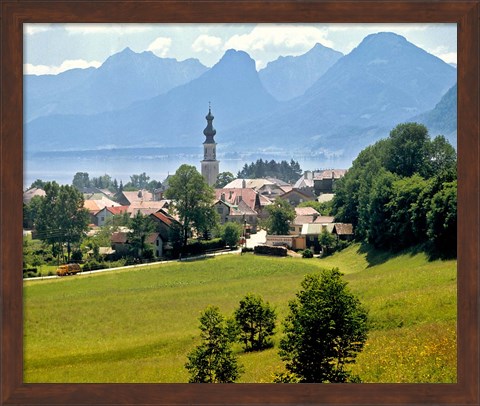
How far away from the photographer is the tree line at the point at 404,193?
6.91 m

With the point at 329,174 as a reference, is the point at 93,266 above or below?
below

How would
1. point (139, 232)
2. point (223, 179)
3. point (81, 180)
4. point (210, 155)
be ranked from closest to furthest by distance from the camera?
point (210, 155) < point (81, 180) < point (223, 179) < point (139, 232)

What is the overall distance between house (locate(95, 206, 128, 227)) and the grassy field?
0.58m

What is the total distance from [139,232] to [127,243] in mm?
195

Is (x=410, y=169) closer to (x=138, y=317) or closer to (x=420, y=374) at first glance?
(x=138, y=317)

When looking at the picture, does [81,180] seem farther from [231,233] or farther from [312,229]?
[312,229]

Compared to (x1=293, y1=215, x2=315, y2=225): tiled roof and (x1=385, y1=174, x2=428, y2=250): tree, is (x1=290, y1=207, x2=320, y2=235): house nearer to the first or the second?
(x1=293, y1=215, x2=315, y2=225): tiled roof

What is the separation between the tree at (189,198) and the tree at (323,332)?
205 centimetres

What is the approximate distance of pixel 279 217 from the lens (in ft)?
19.3

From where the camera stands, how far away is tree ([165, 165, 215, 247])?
522 cm

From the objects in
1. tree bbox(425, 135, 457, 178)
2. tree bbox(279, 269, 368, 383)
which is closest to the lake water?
tree bbox(279, 269, 368, 383)

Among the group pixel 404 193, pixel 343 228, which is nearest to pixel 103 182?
pixel 343 228

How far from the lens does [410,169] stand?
8.40 m

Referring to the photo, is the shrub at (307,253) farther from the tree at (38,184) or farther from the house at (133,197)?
the tree at (38,184)
